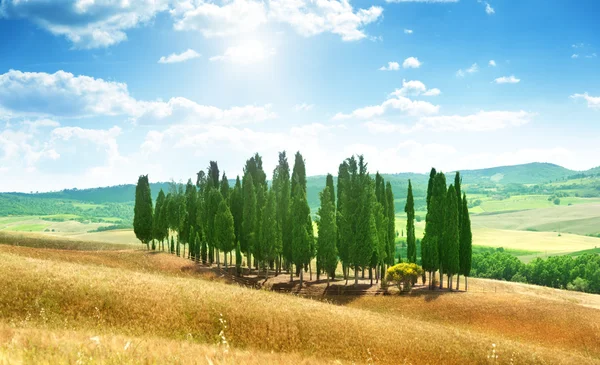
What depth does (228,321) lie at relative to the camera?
1024 inches

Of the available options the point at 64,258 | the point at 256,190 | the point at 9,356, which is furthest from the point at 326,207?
the point at 9,356

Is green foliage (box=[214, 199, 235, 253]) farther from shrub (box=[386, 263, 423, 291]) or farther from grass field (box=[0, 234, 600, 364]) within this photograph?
grass field (box=[0, 234, 600, 364])

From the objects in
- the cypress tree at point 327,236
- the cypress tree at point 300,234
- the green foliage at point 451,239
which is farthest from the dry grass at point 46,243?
the green foliage at point 451,239

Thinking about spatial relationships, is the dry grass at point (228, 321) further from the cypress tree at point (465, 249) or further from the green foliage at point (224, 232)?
the green foliage at point (224, 232)

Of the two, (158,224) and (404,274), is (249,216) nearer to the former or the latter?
(158,224)

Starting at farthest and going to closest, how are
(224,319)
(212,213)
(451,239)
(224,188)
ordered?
(224,188), (212,213), (451,239), (224,319)

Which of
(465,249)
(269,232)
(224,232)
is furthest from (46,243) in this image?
(465,249)

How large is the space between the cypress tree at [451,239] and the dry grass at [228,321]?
2883 centimetres

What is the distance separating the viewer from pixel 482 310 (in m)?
46.3

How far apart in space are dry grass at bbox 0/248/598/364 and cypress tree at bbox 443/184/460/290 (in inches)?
1135

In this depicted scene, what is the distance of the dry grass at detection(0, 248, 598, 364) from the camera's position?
24.7m

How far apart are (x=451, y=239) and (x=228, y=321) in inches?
1639

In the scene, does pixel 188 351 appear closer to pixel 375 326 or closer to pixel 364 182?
pixel 375 326

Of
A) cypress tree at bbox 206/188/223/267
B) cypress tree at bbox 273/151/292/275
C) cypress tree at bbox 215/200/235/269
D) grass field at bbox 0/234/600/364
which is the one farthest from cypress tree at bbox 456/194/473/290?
cypress tree at bbox 206/188/223/267
